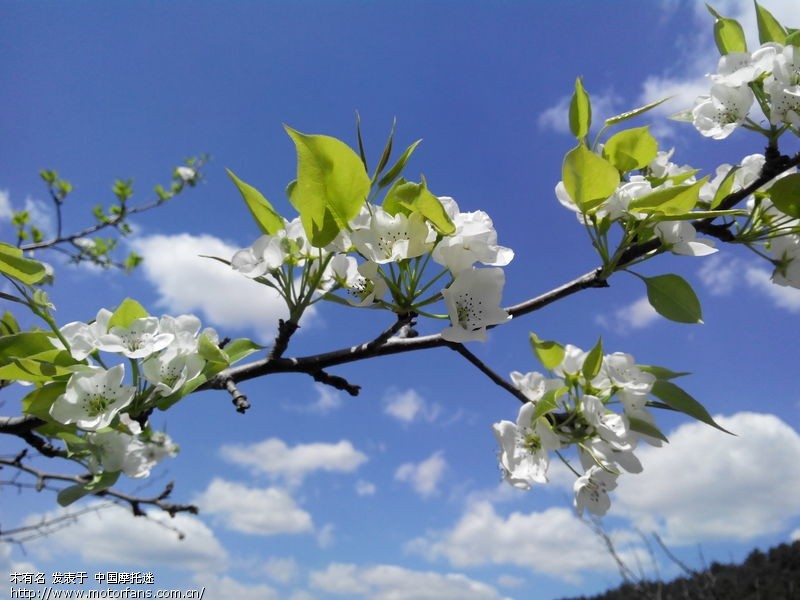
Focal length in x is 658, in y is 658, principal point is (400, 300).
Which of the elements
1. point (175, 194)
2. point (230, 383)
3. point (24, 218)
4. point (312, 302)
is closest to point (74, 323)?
point (230, 383)

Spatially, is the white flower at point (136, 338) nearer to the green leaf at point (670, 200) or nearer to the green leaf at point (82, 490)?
the green leaf at point (82, 490)

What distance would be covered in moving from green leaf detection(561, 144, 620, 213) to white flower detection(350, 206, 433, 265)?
23cm

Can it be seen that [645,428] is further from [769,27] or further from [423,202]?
[769,27]

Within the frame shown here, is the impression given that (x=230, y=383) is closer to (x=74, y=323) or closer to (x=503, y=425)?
(x=74, y=323)

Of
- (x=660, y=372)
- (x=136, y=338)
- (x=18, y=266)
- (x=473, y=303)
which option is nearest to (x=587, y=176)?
(x=473, y=303)

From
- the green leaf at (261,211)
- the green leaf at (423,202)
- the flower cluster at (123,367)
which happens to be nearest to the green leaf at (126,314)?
the flower cluster at (123,367)

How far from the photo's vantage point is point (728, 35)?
124 centimetres

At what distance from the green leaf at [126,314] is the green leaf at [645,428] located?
789 millimetres

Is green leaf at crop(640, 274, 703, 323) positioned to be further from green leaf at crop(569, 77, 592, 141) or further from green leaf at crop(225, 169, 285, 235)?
green leaf at crop(225, 169, 285, 235)

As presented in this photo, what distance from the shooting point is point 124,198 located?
3650 mm

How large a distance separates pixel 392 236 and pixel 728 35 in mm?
852

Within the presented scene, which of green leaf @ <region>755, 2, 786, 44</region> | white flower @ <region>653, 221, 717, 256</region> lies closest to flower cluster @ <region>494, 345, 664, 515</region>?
white flower @ <region>653, 221, 717, 256</region>

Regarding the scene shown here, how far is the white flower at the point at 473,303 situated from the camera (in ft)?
2.71

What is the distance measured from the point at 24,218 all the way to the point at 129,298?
279 cm
